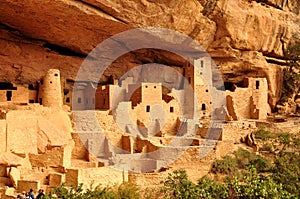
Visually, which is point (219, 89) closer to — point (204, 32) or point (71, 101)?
point (204, 32)

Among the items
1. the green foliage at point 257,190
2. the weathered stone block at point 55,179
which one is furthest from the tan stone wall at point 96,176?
the green foliage at point 257,190

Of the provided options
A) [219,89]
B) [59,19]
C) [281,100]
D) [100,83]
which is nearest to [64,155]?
[59,19]

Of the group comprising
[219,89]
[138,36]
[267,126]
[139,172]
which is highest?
[138,36]

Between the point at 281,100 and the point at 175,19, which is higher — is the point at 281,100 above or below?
below

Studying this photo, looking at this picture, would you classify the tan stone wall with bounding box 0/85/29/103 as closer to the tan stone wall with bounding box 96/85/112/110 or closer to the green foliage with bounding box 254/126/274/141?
the tan stone wall with bounding box 96/85/112/110

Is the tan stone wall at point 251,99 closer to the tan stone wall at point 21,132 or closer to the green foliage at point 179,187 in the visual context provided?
the green foliage at point 179,187

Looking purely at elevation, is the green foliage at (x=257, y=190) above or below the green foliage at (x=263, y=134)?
below

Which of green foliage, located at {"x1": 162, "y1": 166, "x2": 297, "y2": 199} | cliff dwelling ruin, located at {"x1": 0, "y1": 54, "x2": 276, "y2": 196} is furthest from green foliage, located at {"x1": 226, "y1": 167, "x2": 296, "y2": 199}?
cliff dwelling ruin, located at {"x1": 0, "y1": 54, "x2": 276, "y2": 196}
